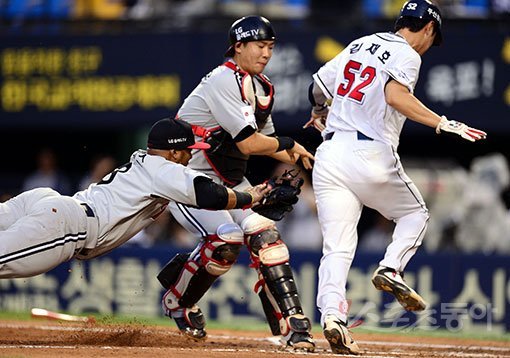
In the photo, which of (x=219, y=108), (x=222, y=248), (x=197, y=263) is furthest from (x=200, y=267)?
(x=219, y=108)

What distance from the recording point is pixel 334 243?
691cm

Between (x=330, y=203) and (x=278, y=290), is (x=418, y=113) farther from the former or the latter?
(x=278, y=290)

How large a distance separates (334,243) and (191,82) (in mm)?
7018

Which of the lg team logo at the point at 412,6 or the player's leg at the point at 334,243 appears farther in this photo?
the lg team logo at the point at 412,6

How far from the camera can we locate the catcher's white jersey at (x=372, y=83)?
6.86 metres

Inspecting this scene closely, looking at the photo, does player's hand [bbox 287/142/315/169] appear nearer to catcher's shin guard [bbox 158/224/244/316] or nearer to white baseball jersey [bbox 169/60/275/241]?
white baseball jersey [bbox 169/60/275/241]

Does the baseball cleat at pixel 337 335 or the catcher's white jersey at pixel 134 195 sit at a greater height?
the catcher's white jersey at pixel 134 195

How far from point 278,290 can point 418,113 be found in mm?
1455

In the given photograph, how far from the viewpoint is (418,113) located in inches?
263

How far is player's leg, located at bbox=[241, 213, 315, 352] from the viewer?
23.4 ft

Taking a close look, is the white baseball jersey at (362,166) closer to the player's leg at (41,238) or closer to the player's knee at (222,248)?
the player's knee at (222,248)

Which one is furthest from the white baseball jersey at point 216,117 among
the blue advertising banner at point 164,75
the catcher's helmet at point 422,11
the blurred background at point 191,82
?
the blue advertising banner at point 164,75

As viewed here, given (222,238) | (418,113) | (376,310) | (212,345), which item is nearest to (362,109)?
(418,113)

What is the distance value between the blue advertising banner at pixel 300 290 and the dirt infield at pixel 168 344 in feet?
7.40
